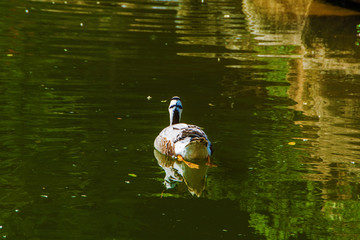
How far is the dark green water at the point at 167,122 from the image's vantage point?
6512 millimetres

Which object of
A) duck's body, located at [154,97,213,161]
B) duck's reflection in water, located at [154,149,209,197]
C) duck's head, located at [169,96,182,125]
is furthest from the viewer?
duck's head, located at [169,96,182,125]

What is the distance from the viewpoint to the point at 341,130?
31.6 feet

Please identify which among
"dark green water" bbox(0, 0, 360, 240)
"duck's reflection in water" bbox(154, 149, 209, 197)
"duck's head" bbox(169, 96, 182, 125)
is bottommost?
"duck's reflection in water" bbox(154, 149, 209, 197)

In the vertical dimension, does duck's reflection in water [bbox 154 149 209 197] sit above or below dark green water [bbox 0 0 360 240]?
below

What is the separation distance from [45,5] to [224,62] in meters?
8.75

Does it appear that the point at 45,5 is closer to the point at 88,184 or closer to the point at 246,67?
the point at 246,67

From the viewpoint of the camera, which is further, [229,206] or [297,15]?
[297,15]

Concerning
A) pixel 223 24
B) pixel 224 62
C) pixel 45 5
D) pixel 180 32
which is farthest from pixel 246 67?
pixel 45 5

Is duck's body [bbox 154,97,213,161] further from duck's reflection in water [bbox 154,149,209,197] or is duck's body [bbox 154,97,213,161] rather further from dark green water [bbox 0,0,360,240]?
dark green water [bbox 0,0,360,240]

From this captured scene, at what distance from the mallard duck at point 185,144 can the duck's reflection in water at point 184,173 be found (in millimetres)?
51

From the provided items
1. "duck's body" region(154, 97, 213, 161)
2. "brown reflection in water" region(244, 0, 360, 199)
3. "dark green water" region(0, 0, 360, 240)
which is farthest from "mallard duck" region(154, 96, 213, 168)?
"brown reflection in water" region(244, 0, 360, 199)

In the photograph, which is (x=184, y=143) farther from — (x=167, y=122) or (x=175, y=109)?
(x=167, y=122)

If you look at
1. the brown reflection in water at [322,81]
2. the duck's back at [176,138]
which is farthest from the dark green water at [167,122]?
the duck's back at [176,138]

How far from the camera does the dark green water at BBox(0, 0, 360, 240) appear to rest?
6.51 m
